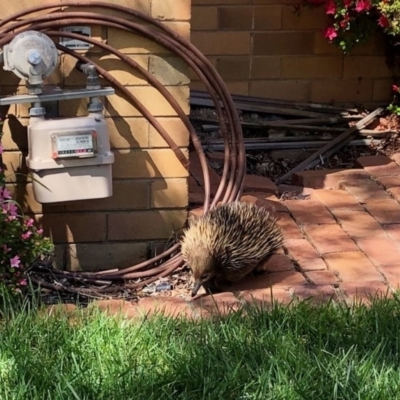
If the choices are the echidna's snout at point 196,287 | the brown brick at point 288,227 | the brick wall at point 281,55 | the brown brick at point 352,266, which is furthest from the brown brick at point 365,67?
the echidna's snout at point 196,287

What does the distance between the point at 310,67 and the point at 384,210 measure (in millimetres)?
1915

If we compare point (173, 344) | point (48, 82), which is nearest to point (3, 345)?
point (173, 344)

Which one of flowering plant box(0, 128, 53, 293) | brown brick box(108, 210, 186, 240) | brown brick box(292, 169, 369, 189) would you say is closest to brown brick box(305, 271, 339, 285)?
brown brick box(108, 210, 186, 240)

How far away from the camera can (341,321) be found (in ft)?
13.0

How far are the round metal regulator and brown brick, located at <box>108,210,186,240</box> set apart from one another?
997mm

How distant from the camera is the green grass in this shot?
335cm

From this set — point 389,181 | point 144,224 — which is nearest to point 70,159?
point 144,224

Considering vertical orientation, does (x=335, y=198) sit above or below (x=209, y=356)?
above

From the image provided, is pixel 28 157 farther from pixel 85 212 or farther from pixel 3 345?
pixel 3 345

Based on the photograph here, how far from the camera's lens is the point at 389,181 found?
246 inches

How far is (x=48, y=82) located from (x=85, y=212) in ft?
2.41

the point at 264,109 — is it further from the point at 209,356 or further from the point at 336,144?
the point at 209,356

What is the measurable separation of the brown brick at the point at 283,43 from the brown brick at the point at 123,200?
253 cm

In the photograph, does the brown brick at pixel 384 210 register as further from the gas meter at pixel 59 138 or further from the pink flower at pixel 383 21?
the gas meter at pixel 59 138
